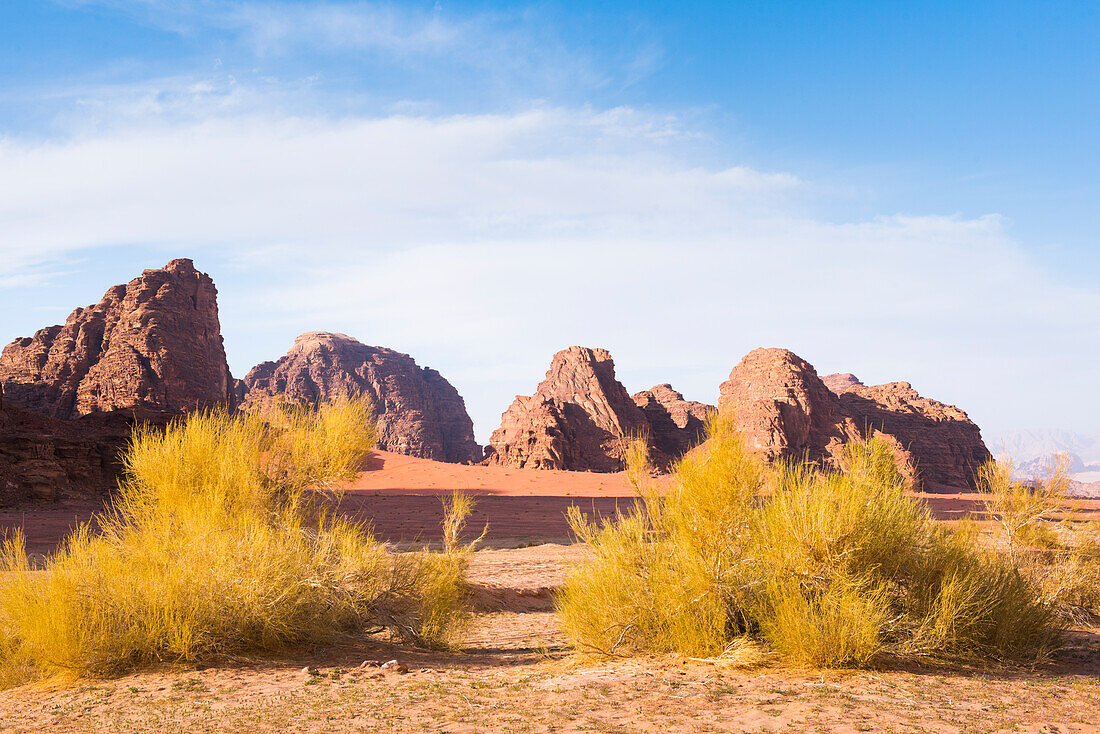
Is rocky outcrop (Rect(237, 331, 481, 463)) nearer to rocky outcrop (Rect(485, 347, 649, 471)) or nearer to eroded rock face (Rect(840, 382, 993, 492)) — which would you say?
rocky outcrop (Rect(485, 347, 649, 471))

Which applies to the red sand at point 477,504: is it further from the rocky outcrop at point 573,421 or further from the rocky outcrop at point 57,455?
the rocky outcrop at point 573,421

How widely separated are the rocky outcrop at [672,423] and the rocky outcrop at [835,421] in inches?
218

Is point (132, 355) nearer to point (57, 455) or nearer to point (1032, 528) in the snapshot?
point (57, 455)

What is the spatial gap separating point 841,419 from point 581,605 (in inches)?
2345

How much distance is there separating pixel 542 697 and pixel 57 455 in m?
34.3

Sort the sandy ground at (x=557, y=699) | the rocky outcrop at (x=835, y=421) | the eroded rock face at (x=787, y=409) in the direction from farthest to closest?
the rocky outcrop at (x=835, y=421) → the eroded rock face at (x=787, y=409) → the sandy ground at (x=557, y=699)

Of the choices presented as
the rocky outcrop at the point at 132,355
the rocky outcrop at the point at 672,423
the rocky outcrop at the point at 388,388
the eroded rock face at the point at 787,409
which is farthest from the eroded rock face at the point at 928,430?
the rocky outcrop at the point at 132,355

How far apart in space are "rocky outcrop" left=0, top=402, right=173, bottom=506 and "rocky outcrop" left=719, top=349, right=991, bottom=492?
41347 millimetres

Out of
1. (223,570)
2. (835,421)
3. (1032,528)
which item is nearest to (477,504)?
(1032,528)

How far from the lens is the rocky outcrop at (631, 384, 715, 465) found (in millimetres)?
64562

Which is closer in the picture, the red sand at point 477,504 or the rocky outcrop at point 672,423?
the red sand at point 477,504

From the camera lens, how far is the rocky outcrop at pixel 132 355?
4500 cm

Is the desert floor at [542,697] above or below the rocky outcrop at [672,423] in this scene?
below

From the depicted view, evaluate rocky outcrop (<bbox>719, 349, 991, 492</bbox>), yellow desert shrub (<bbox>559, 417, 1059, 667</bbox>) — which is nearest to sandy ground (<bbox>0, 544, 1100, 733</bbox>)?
yellow desert shrub (<bbox>559, 417, 1059, 667</bbox>)
